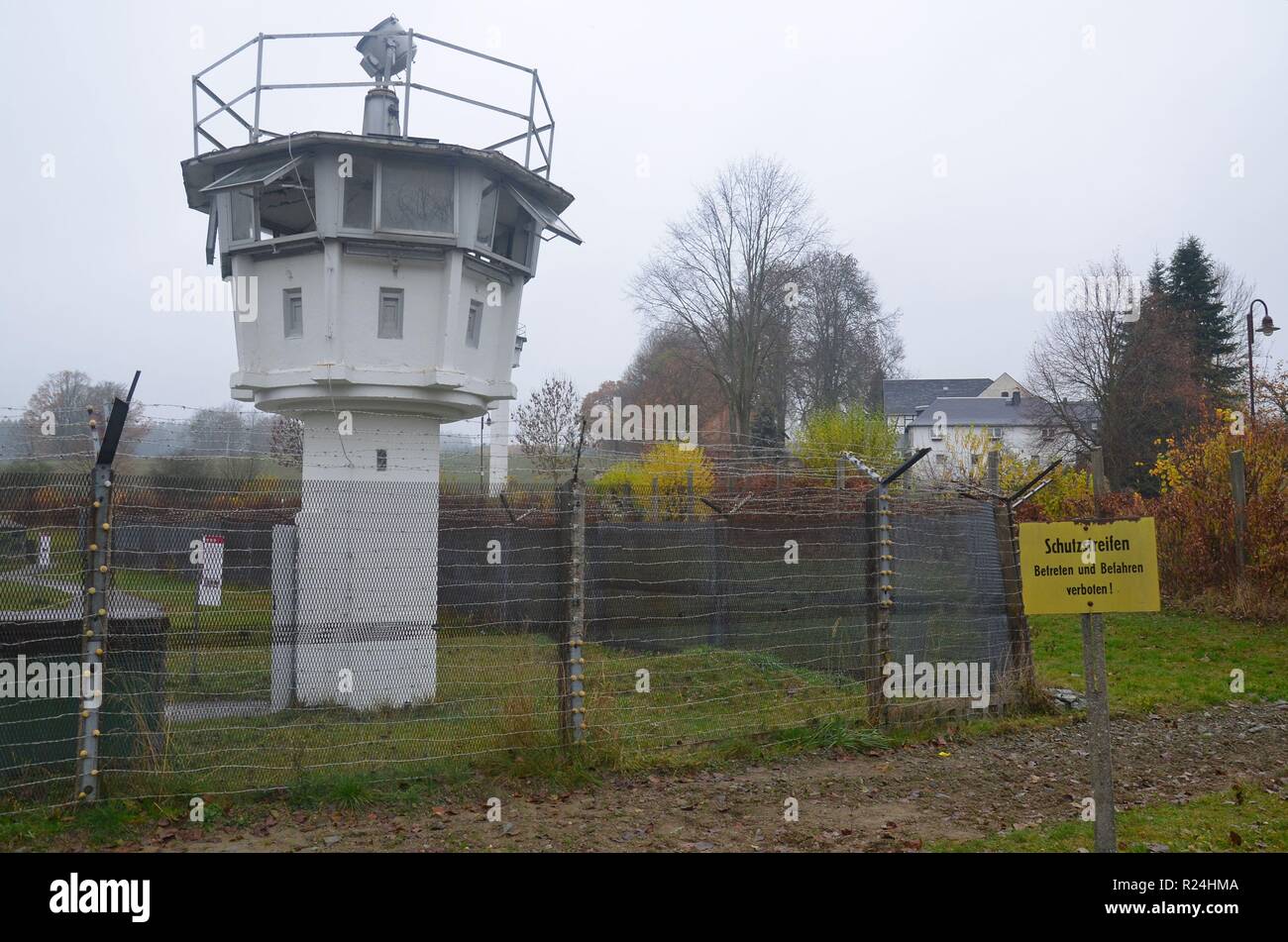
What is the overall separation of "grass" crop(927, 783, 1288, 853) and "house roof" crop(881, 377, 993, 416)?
72.2m

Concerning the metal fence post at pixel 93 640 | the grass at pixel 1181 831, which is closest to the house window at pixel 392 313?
the metal fence post at pixel 93 640

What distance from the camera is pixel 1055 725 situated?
10586 millimetres

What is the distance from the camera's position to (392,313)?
11117mm

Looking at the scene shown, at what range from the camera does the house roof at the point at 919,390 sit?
82.8 m

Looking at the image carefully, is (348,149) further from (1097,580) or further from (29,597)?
(1097,580)

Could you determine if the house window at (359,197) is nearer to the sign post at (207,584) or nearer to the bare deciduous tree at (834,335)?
the sign post at (207,584)

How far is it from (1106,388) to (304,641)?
1606 inches

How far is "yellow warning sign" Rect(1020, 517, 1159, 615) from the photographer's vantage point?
545 cm

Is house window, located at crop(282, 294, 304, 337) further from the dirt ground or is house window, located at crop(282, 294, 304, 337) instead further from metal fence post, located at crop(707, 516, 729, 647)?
metal fence post, located at crop(707, 516, 729, 647)

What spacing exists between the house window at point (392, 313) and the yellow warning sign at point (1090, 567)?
7.40 metres

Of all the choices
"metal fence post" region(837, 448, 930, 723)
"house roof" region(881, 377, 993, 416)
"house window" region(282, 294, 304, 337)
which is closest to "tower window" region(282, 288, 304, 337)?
"house window" region(282, 294, 304, 337)

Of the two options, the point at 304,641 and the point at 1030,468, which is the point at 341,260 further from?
the point at 1030,468

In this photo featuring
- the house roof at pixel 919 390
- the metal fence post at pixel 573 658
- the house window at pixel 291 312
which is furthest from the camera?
the house roof at pixel 919 390
